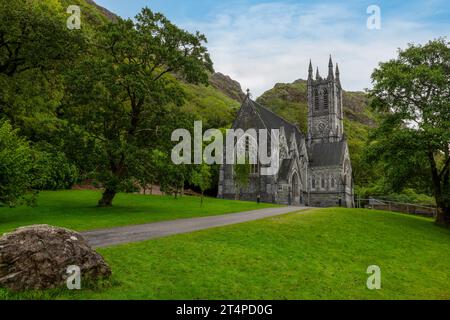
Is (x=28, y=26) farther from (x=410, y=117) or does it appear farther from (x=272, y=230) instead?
(x=410, y=117)

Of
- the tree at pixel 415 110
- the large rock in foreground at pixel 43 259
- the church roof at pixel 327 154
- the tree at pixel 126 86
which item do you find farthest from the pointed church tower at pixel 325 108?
the large rock in foreground at pixel 43 259

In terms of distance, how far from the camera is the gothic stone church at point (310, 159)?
2328 inches

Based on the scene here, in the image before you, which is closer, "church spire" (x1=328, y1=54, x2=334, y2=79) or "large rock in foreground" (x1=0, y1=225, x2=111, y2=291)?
"large rock in foreground" (x1=0, y1=225, x2=111, y2=291)

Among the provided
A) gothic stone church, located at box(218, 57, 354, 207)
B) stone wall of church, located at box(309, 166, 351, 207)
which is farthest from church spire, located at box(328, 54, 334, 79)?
stone wall of church, located at box(309, 166, 351, 207)

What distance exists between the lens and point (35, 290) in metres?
8.49

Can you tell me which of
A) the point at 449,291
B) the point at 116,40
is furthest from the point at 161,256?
the point at 116,40

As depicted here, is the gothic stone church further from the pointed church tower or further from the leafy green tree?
the leafy green tree

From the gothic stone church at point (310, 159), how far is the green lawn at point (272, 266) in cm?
3081

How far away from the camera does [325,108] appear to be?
293 feet

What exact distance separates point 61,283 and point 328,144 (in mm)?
77568

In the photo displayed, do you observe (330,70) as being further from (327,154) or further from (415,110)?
(415,110)

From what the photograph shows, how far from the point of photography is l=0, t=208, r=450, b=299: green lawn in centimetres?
945

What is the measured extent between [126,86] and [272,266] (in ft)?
64.0

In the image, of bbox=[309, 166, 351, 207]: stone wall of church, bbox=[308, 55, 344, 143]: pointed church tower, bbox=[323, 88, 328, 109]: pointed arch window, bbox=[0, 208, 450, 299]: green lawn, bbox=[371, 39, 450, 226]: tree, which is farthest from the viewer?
bbox=[323, 88, 328, 109]: pointed arch window
